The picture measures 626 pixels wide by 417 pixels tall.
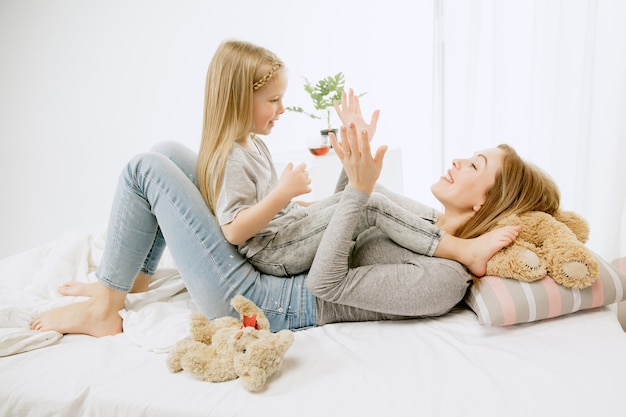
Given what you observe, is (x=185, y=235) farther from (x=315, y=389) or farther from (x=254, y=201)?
(x=315, y=389)

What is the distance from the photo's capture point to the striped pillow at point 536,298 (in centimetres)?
112

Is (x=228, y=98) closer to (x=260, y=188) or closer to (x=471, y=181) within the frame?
(x=260, y=188)

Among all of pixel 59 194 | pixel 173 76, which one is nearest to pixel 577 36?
pixel 173 76

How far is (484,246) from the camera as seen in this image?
3.89 ft

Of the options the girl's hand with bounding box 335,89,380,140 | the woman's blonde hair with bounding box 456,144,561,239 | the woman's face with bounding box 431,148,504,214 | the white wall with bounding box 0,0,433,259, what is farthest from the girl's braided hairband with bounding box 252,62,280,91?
the white wall with bounding box 0,0,433,259

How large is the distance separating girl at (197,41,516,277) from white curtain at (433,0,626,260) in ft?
4.24

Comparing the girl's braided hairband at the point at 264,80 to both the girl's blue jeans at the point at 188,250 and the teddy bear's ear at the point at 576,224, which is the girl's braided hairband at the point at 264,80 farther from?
the teddy bear's ear at the point at 576,224

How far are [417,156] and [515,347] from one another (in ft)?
7.02

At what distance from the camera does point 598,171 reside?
87.2 inches

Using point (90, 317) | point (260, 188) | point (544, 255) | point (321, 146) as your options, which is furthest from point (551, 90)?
point (90, 317)

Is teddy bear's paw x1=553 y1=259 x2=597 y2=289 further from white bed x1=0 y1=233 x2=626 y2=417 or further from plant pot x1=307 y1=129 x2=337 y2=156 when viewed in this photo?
plant pot x1=307 y1=129 x2=337 y2=156

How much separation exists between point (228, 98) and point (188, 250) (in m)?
0.43

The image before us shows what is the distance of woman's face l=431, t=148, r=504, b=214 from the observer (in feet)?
4.19

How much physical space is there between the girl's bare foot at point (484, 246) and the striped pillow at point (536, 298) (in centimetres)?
4
